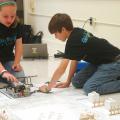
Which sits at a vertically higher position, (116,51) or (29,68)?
(116,51)

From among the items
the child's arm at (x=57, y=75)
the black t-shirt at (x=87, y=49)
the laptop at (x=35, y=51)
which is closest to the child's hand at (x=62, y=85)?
the child's arm at (x=57, y=75)

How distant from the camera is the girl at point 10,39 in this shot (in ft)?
7.77

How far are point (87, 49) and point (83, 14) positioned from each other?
5.04 feet

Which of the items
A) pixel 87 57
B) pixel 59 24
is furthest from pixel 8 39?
pixel 87 57

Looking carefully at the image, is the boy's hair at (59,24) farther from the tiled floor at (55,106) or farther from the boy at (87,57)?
the tiled floor at (55,106)

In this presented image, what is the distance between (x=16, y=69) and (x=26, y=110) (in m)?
0.68

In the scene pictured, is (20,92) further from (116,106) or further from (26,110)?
(116,106)

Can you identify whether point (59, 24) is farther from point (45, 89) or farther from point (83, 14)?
point (83, 14)

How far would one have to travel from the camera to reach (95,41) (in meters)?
2.40

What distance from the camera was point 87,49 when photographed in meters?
2.35

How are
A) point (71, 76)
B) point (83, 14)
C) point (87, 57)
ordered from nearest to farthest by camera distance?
1. point (87, 57)
2. point (71, 76)
3. point (83, 14)

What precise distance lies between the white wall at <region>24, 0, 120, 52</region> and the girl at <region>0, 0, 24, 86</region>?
3.79ft

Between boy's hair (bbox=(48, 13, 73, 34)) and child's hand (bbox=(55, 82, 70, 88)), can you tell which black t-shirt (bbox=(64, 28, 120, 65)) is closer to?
boy's hair (bbox=(48, 13, 73, 34))

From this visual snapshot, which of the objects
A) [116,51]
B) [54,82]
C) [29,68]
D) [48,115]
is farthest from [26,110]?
[29,68]
